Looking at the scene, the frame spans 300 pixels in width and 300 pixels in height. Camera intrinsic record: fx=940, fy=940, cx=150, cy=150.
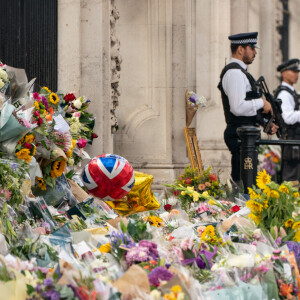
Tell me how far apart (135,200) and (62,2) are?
2.37 metres

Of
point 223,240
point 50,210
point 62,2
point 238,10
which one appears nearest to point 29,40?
point 62,2

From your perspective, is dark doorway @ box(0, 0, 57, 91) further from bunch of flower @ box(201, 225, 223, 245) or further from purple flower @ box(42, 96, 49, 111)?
bunch of flower @ box(201, 225, 223, 245)

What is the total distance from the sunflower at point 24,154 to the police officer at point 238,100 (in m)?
4.53

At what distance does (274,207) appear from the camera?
15.1 feet

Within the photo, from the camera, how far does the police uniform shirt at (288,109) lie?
13.6 metres

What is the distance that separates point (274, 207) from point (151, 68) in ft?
20.3

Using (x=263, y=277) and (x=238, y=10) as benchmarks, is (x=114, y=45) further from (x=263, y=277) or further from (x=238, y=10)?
(x=238, y=10)

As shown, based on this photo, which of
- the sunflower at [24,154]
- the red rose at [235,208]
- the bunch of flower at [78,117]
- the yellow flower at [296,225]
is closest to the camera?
the yellow flower at [296,225]

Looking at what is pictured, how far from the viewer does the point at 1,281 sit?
316 cm

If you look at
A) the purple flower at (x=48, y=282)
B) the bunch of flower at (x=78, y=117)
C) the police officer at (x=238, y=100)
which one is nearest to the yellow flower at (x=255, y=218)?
the purple flower at (x=48, y=282)

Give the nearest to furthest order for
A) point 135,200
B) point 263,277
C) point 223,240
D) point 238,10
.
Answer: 1. point 263,277
2. point 223,240
3. point 135,200
4. point 238,10

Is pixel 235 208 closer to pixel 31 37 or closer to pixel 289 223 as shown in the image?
pixel 289 223

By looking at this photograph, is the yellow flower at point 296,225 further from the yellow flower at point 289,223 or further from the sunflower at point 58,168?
the sunflower at point 58,168

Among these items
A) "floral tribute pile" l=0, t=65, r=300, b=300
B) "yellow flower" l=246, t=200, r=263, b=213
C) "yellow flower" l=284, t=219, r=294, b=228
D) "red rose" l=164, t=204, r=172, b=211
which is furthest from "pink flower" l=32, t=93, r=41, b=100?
"yellow flower" l=284, t=219, r=294, b=228
